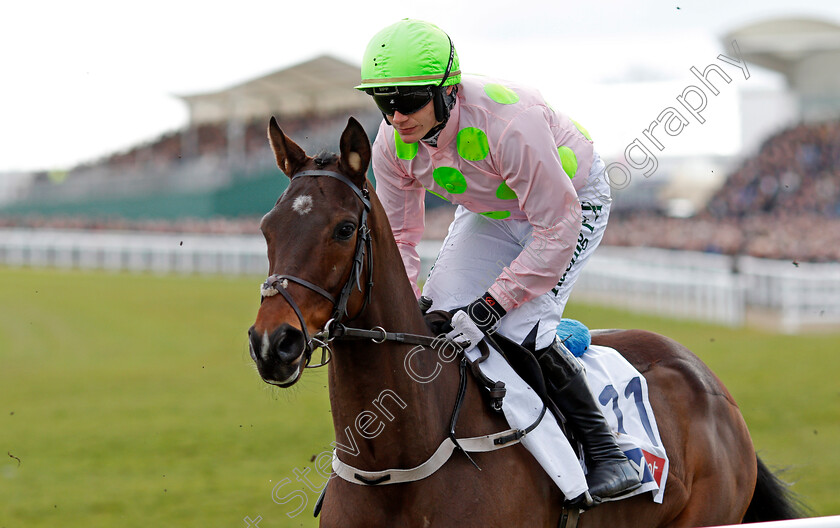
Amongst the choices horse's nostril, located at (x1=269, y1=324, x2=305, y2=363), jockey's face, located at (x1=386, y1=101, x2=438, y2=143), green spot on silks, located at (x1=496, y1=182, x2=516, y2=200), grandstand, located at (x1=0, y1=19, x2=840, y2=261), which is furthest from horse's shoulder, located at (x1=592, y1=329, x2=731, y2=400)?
grandstand, located at (x1=0, y1=19, x2=840, y2=261)

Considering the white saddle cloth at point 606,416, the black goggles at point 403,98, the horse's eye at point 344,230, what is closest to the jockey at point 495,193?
the black goggles at point 403,98

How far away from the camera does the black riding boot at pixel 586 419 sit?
2.71 metres

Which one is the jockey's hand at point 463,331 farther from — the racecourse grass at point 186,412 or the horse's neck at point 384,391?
the racecourse grass at point 186,412

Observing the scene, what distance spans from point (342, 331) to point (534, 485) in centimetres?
76

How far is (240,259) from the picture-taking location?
18.4 m

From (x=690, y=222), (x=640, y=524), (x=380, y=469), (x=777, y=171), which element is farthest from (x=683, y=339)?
(x=777, y=171)

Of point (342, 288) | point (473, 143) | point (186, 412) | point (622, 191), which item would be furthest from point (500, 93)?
point (622, 191)

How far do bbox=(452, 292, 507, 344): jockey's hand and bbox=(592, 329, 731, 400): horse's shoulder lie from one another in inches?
35.3

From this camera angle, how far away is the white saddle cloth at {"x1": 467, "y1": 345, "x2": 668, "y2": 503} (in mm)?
2541

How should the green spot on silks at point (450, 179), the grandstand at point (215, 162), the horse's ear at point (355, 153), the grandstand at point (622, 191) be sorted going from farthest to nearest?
the grandstand at point (215, 162) → the grandstand at point (622, 191) → the green spot on silks at point (450, 179) → the horse's ear at point (355, 153)

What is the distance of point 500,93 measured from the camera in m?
2.65

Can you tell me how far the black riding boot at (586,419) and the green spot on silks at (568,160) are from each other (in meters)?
0.54

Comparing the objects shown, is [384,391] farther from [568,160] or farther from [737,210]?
[737,210]

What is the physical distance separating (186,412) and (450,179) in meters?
5.87
